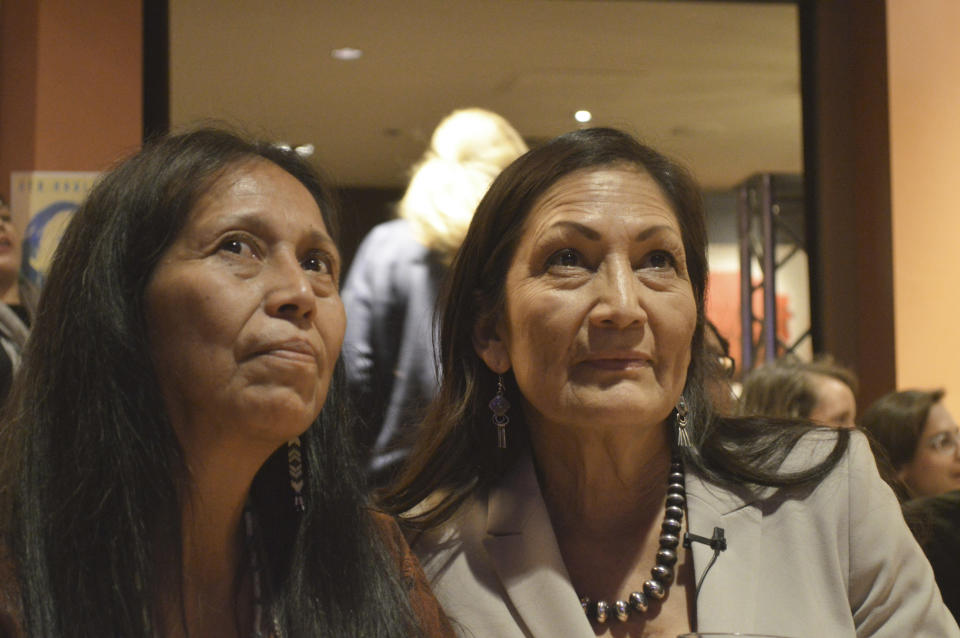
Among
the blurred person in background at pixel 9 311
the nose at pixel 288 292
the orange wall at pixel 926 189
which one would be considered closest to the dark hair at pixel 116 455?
the nose at pixel 288 292

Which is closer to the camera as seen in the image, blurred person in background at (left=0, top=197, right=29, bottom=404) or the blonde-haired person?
blurred person in background at (left=0, top=197, right=29, bottom=404)

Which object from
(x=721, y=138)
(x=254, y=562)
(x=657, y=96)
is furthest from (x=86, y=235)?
(x=721, y=138)

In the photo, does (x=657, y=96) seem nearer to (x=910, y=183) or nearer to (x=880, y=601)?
(x=910, y=183)

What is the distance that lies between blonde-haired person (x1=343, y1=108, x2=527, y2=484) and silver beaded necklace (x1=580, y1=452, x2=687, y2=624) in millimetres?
1430

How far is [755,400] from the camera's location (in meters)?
4.00

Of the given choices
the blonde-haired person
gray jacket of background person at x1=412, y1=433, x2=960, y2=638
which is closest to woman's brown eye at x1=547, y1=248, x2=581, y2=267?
gray jacket of background person at x1=412, y1=433, x2=960, y2=638

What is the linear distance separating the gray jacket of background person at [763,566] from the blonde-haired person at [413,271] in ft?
4.50

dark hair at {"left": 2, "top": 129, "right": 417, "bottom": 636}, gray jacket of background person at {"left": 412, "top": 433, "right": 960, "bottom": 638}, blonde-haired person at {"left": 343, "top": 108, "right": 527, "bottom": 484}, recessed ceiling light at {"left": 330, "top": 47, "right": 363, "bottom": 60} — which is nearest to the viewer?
dark hair at {"left": 2, "top": 129, "right": 417, "bottom": 636}

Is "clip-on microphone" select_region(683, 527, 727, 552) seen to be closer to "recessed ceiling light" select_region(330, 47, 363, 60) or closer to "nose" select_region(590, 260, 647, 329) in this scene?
"nose" select_region(590, 260, 647, 329)

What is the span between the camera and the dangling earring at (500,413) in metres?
2.01

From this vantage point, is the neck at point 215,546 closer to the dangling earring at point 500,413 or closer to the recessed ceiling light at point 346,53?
the dangling earring at point 500,413

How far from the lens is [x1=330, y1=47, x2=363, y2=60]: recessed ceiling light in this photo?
20.1 ft

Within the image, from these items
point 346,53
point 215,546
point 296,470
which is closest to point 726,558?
point 296,470

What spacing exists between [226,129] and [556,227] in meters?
0.55
